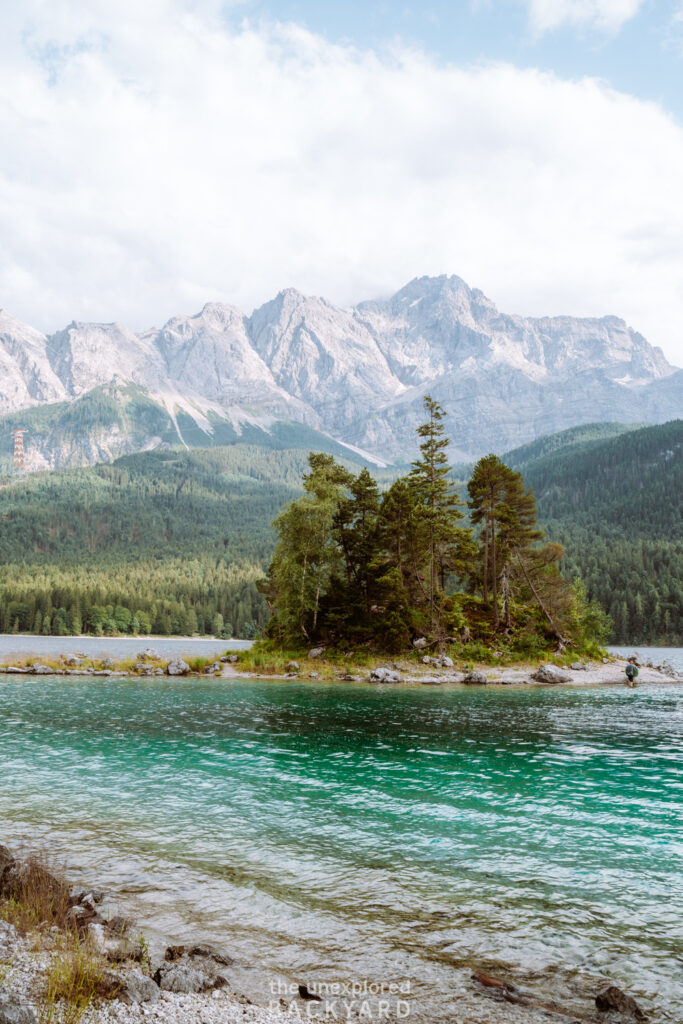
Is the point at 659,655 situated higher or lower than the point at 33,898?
lower

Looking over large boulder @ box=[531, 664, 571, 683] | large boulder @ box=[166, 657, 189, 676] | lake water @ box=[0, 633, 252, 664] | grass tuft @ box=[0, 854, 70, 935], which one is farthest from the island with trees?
grass tuft @ box=[0, 854, 70, 935]

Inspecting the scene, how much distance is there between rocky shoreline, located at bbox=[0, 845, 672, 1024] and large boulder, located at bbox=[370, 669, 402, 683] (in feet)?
166

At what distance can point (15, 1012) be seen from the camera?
20.1 ft

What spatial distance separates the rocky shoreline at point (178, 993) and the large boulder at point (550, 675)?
179ft

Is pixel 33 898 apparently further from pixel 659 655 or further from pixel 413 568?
pixel 659 655

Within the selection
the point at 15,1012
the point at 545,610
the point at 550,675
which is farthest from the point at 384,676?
the point at 15,1012

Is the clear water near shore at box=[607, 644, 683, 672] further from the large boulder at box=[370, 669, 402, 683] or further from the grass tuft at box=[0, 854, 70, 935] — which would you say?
the grass tuft at box=[0, 854, 70, 935]

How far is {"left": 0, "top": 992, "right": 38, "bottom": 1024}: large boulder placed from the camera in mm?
6045

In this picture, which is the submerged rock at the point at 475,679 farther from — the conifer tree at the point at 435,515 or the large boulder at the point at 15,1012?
the large boulder at the point at 15,1012

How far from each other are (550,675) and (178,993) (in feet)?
190

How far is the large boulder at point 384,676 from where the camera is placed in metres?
59.5

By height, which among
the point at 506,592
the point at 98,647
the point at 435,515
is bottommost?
the point at 98,647

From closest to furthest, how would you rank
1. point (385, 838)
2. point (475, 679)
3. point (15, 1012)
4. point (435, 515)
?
point (15, 1012)
point (385, 838)
point (475, 679)
point (435, 515)

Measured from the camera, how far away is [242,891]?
41.2 ft
